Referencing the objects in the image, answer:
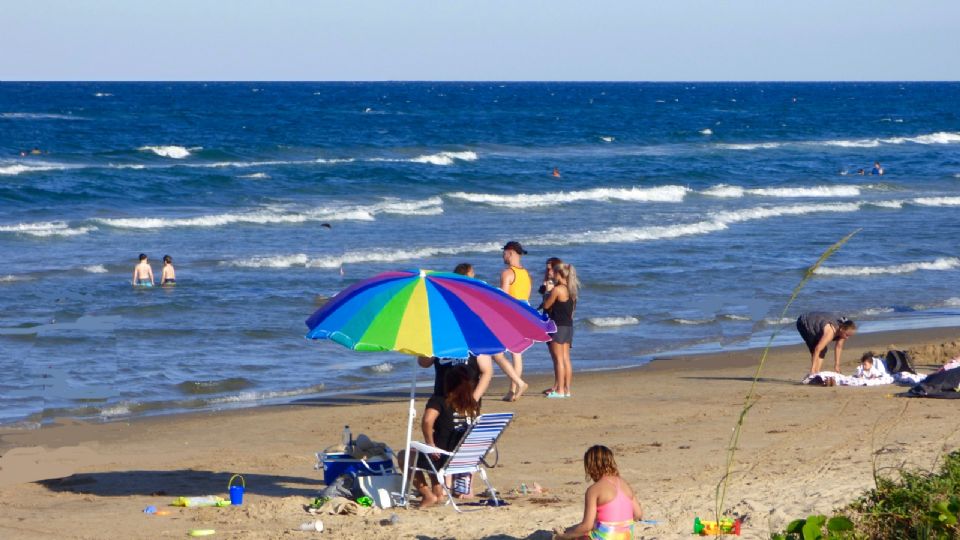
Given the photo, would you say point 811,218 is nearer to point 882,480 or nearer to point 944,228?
point 944,228

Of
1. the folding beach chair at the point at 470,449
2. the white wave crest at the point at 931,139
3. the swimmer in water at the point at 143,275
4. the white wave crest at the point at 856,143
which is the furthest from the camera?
the white wave crest at the point at 931,139

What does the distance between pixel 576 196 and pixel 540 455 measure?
80.1 feet

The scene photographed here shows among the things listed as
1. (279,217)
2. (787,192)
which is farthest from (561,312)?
Answer: (787,192)

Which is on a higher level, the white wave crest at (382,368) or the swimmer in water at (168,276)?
the swimmer in water at (168,276)

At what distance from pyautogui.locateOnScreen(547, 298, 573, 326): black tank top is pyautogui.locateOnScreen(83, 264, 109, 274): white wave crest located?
36.6 feet

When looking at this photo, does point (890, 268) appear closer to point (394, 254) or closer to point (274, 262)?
point (394, 254)

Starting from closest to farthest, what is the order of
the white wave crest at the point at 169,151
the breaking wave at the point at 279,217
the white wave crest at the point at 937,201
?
1. the breaking wave at the point at 279,217
2. the white wave crest at the point at 937,201
3. the white wave crest at the point at 169,151

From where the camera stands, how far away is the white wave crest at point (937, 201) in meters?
32.1

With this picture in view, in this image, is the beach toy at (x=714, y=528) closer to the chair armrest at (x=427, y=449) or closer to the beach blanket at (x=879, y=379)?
the chair armrest at (x=427, y=449)

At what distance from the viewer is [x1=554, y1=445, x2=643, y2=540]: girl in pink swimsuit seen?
6336 mm

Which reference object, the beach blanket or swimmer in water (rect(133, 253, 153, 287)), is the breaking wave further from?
the beach blanket

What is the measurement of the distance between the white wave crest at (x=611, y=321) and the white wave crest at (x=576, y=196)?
15.6m

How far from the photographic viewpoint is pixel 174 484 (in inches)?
345

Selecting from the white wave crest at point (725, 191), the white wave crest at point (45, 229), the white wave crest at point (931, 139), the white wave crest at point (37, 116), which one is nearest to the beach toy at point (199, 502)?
the white wave crest at point (45, 229)
